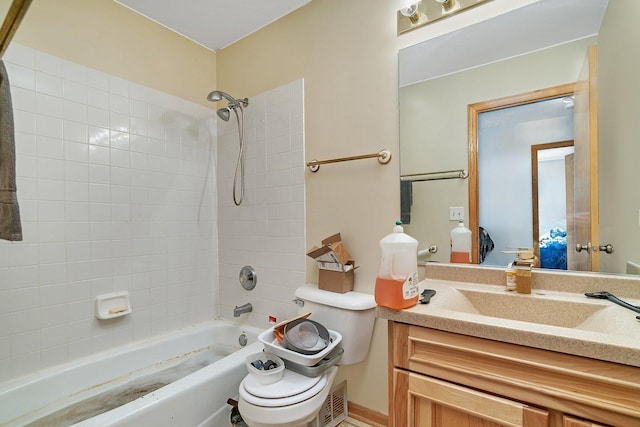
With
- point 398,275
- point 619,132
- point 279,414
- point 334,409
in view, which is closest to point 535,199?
point 619,132

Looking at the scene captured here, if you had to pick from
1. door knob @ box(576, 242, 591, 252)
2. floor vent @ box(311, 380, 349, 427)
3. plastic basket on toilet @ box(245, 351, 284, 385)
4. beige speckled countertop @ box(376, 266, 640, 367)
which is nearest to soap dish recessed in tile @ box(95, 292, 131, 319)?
plastic basket on toilet @ box(245, 351, 284, 385)

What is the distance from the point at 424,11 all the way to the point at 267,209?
1447 millimetres

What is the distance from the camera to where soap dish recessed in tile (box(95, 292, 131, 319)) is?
67.8 inches

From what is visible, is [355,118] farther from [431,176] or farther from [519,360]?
[519,360]

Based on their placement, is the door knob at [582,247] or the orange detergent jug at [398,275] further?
the door knob at [582,247]

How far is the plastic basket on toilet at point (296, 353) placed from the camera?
51.1 inches

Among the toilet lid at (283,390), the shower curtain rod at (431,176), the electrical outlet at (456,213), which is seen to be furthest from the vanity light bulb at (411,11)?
the toilet lid at (283,390)

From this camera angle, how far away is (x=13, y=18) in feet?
2.05

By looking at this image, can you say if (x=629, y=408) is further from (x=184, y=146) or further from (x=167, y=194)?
(x=184, y=146)

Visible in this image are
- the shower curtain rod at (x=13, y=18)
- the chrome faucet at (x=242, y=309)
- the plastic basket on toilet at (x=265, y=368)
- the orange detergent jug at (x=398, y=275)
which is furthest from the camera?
the chrome faucet at (x=242, y=309)

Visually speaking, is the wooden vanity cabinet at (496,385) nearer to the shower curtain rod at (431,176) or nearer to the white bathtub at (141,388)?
the shower curtain rod at (431,176)

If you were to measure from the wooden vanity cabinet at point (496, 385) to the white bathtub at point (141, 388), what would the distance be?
897mm

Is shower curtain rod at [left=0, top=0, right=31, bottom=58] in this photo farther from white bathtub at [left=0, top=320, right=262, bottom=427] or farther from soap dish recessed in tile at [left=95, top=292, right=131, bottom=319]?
soap dish recessed in tile at [left=95, top=292, right=131, bottom=319]

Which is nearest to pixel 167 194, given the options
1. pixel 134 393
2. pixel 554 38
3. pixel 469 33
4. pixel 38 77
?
pixel 38 77
